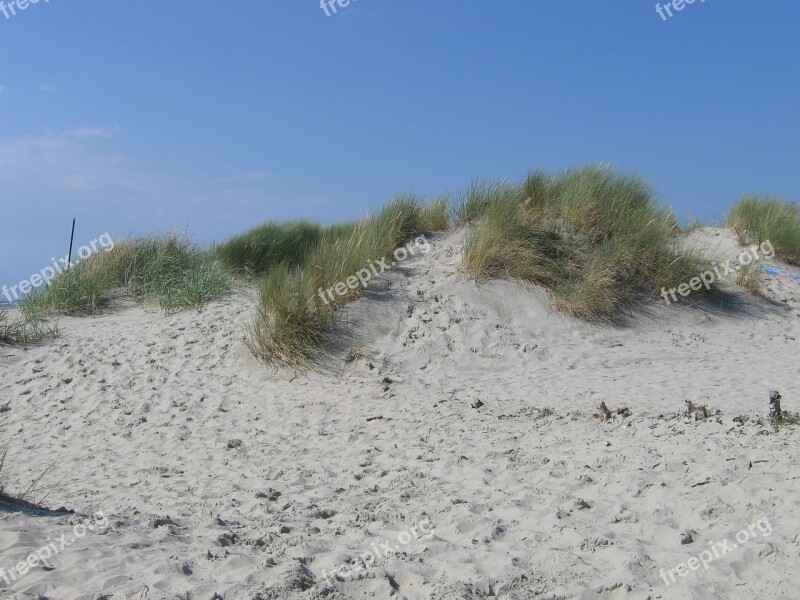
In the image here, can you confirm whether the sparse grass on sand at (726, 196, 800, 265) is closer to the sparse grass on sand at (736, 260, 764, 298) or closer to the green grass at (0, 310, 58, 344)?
the sparse grass on sand at (736, 260, 764, 298)

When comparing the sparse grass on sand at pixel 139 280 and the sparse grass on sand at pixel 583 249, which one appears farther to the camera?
the sparse grass on sand at pixel 139 280

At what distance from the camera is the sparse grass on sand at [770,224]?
1247cm

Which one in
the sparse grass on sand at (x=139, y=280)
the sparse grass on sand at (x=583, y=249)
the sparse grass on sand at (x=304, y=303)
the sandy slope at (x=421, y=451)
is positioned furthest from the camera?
the sparse grass on sand at (x=139, y=280)

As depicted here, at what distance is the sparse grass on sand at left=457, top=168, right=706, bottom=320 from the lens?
30.8 feet

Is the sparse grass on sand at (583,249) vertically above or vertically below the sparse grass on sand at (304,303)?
below

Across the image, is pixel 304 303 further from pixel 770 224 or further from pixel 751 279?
pixel 770 224

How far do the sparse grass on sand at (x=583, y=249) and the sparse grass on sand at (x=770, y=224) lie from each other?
2.57 meters

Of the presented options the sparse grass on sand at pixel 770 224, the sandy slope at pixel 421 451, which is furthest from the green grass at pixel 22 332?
the sparse grass on sand at pixel 770 224

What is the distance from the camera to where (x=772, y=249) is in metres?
12.3

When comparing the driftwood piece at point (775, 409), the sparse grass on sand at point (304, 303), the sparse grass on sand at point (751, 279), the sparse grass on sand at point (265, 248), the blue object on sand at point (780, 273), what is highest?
the sparse grass on sand at point (265, 248)

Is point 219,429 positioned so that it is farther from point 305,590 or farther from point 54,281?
point 54,281

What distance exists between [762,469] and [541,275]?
5.23 metres

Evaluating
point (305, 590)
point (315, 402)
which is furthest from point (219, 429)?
point (305, 590)

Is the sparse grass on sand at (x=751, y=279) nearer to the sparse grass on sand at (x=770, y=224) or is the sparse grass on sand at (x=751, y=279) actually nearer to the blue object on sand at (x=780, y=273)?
the blue object on sand at (x=780, y=273)
